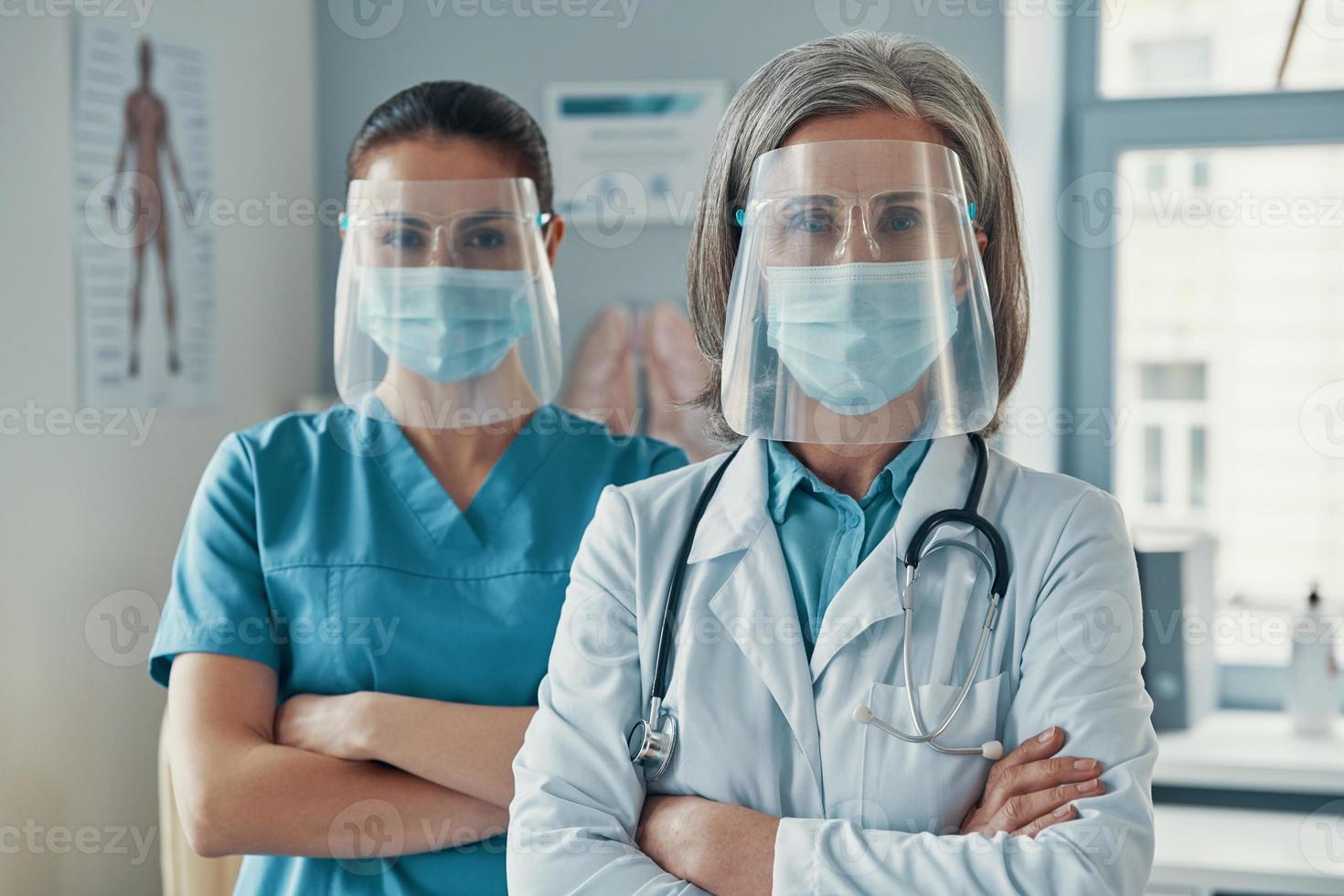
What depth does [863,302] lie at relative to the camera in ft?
3.03

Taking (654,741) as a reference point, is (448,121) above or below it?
above

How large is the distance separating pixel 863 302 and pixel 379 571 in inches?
23.4

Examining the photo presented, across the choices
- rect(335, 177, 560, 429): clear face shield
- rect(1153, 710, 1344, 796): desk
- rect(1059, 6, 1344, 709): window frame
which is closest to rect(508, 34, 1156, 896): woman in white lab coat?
rect(335, 177, 560, 429): clear face shield

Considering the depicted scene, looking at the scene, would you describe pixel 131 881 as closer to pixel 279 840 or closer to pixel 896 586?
pixel 279 840

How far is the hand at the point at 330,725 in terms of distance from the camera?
1162mm

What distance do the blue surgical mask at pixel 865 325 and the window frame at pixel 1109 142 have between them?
1.90 metres

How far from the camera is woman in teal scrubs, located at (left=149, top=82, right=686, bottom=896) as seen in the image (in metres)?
1.17

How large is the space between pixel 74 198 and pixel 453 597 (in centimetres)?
117

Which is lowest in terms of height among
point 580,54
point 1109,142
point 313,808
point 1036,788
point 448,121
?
point 313,808

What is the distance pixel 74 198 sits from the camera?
1978mm

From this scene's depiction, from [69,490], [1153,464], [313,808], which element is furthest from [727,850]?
[1153,464]

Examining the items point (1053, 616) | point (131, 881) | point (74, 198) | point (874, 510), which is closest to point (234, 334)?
point (74, 198)

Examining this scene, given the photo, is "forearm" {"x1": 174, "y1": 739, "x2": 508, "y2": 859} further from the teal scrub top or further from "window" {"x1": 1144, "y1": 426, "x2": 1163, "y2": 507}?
"window" {"x1": 1144, "y1": 426, "x2": 1163, "y2": 507}

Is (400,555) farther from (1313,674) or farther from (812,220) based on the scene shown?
(1313,674)
